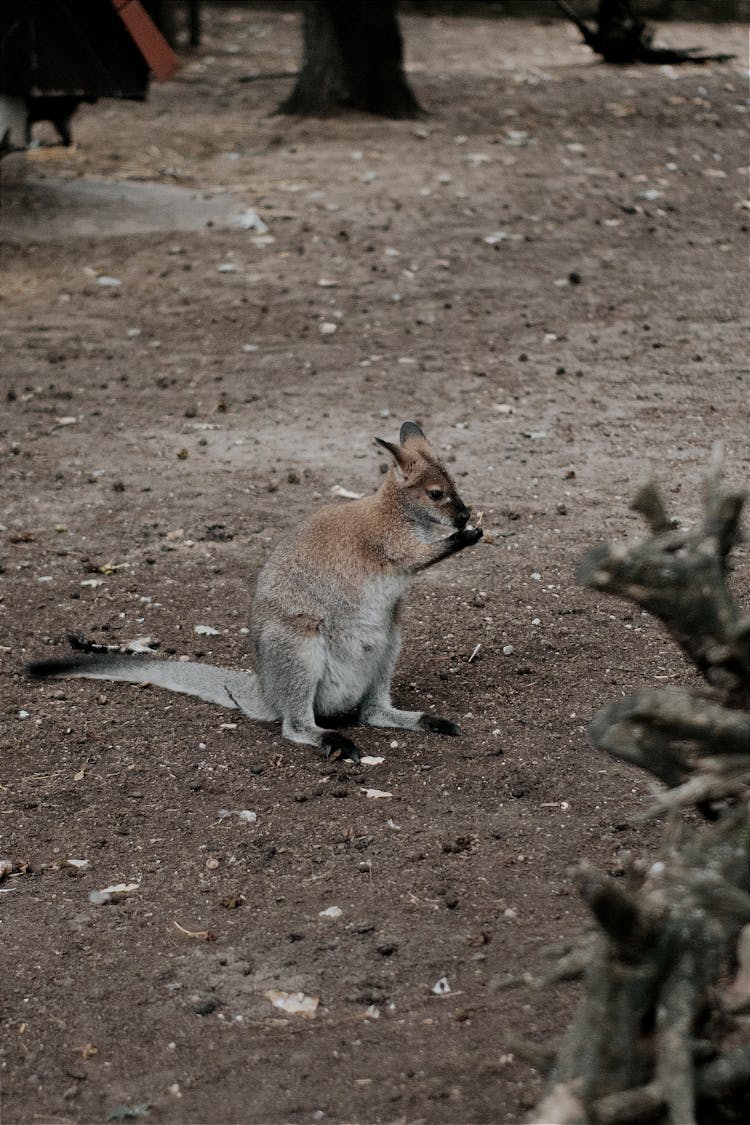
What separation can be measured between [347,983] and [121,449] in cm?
462

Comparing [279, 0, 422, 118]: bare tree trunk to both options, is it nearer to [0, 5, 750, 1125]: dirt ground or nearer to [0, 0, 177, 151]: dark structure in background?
[0, 5, 750, 1125]: dirt ground

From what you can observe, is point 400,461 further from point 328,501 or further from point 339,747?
point 328,501

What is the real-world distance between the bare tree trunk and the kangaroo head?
863 centimetres

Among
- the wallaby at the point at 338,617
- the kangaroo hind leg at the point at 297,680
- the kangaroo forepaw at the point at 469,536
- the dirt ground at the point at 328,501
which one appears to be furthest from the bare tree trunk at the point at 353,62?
the kangaroo hind leg at the point at 297,680

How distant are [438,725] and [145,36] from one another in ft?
24.9

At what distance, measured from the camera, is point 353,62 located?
12930 millimetres

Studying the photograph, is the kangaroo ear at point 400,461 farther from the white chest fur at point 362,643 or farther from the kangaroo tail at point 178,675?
the kangaroo tail at point 178,675

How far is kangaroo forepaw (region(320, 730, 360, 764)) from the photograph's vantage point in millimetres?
4918

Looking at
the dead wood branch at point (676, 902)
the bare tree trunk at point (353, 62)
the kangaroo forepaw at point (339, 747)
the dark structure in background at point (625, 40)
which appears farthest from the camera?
the dark structure in background at point (625, 40)

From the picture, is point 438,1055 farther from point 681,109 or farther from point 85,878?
point 681,109

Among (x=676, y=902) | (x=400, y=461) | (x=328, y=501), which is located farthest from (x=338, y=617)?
(x=676, y=902)

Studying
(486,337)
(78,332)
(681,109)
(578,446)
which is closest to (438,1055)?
(578,446)

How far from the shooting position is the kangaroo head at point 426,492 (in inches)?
202

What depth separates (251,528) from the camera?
6.78 metres
